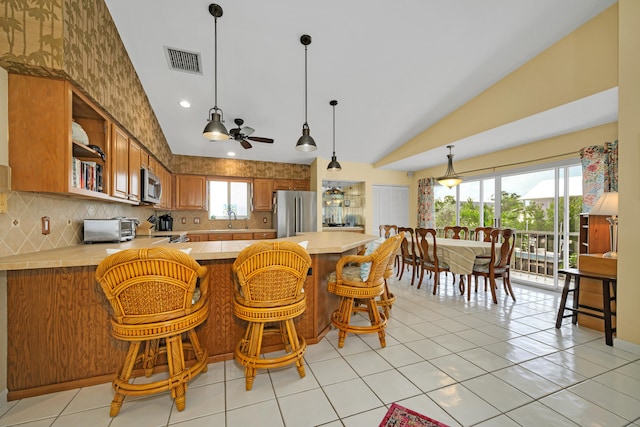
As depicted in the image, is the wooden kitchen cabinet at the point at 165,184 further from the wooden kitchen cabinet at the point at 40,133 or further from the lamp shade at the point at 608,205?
the lamp shade at the point at 608,205

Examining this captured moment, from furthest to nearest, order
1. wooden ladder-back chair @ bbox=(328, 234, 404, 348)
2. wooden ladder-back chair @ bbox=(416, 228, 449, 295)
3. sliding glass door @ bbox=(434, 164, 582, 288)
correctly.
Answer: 1. sliding glass door @ bbox=(434, 164, 582, 288)
2. wooden ladder-back chair @ bbox=(416, 228, 449, 295)
3. wooden ladder-back chair @ bbox=(328, 234, 404, 348)

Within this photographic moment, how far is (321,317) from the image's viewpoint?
2.44m

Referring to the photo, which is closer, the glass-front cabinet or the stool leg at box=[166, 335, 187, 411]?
the stool leg at box=[166, 335, 187, 411]

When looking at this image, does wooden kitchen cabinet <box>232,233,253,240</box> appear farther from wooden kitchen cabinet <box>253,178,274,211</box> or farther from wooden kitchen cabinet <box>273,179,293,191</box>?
wooden kitchen cabinet <box>273,179,293,191</box>

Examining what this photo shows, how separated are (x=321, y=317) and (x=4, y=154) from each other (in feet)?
8.50

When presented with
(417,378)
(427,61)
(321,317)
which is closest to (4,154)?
(321,317)

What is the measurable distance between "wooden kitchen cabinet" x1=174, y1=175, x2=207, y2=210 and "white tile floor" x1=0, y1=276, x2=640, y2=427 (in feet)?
13.8

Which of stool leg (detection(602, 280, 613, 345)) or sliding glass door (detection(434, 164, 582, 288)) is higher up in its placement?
sliding glass door (detection(434, 164, 582, 288))

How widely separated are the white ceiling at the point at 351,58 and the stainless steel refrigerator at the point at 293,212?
1.48 m

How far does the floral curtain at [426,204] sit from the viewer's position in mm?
6129

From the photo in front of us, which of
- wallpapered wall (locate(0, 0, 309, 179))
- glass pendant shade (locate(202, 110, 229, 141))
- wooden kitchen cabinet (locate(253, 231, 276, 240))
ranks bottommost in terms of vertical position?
wooden kitchen cabinet (locate(253, 231, 276, 240))

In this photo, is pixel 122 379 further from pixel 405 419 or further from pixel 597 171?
pixel 597 171

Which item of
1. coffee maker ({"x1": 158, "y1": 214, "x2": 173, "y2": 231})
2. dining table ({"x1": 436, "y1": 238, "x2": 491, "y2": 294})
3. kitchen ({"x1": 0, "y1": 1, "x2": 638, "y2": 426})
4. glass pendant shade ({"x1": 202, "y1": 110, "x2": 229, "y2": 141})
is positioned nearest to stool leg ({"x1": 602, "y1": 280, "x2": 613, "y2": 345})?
kitchen ({"x1": 0, "y1": 1, "x2": 638, "y2": 426})

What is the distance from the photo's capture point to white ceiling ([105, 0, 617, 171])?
2.46 m
